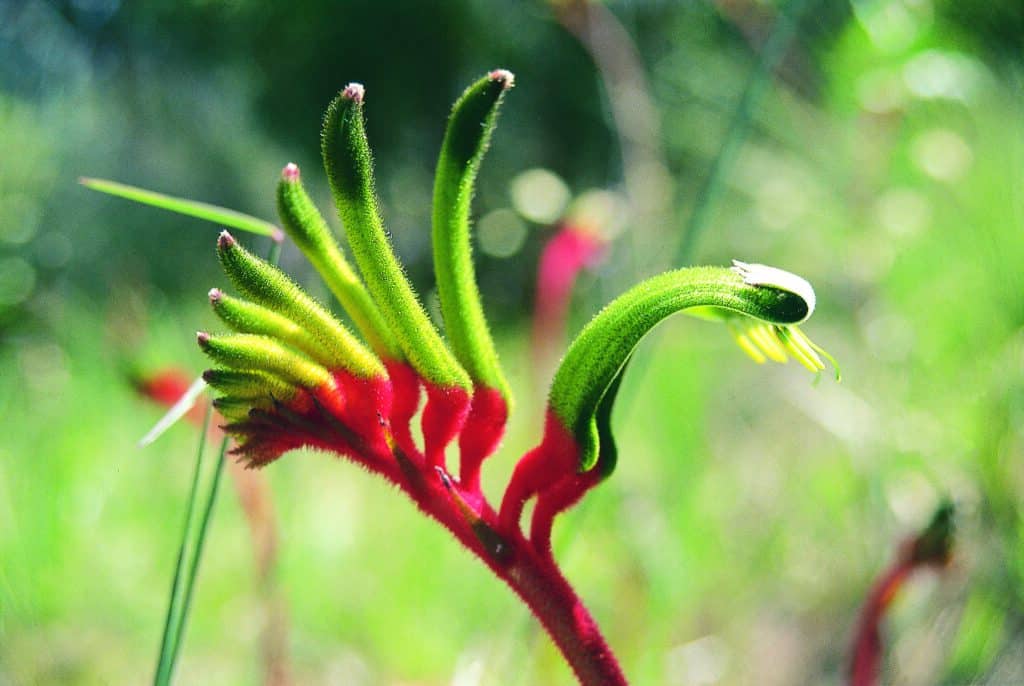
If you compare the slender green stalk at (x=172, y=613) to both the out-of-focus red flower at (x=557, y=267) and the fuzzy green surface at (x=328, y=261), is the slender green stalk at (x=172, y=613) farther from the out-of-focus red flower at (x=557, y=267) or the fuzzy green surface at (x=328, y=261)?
the out-of-focus red flower at (x=557, y=267)

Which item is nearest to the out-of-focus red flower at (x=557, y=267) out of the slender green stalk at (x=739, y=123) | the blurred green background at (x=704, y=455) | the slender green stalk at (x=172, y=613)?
the blurred green background at (x=704, y=455)

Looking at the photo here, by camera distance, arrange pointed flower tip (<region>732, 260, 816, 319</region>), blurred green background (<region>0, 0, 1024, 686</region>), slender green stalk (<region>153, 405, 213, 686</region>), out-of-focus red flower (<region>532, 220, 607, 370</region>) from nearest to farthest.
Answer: pointed flower tip (<region>732, 260, 816, 319</region>)
slender green stalk (<region>153, 405, 213, 686</region>)
blurred green background (<region>0, 0, 1024, 686</region>)
out-of-focus red flower (<region>532, 220, 607, 370</region>)

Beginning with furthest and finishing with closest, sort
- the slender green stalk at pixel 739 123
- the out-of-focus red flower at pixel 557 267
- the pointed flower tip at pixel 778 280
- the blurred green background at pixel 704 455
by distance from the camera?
the out-of-focus red flower at pixel 557 267 < the blurred green background at pixel 704 455 < the slender green stalk at pixel 739 123 < the pointed flower tip at pixel 778 280

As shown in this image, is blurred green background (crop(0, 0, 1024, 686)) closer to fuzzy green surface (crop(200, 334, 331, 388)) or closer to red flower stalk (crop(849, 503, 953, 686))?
red flower stalk (crop(849, 503, 953, 686))

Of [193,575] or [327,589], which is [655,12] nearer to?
[327,589]

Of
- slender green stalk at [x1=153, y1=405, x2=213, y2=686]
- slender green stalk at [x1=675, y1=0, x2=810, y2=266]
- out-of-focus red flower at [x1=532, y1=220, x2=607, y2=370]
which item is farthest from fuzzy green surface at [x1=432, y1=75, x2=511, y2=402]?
out-of-focus red flower at [x1=532, y1=220, x2=607, y2=370]
